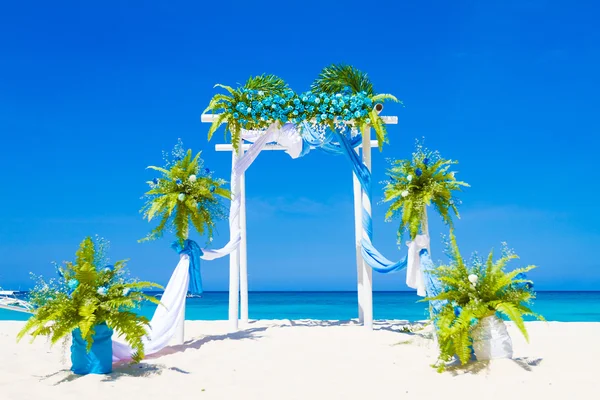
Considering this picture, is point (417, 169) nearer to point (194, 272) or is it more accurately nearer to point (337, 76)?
point (337, 76)

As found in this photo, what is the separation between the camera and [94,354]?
22.1 feet

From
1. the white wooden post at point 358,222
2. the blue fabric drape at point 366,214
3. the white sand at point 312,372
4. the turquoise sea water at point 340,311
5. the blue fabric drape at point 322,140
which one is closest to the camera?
the white sand at point 312,372

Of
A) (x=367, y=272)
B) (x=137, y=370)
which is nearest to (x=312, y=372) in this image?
(x=137, y=370)

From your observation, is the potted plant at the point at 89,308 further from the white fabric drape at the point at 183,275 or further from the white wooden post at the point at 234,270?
the white wooden post at the point at 234,270

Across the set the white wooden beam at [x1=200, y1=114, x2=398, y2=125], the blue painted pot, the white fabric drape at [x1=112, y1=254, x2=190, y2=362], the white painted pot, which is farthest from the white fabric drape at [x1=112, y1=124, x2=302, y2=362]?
the white painted pot

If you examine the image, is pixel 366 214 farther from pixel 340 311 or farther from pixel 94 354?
pixel 340 311

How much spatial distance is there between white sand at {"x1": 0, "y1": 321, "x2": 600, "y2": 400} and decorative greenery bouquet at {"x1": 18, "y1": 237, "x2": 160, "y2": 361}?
22.0 inches

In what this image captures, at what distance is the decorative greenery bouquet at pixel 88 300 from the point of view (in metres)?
6.52

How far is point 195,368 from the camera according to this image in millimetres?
7410

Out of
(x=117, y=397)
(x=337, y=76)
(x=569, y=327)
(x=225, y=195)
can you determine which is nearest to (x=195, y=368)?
(x=117, y=397)

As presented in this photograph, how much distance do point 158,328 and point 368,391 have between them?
373cm

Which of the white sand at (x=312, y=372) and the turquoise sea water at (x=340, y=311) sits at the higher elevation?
the white sand at (x=312, y=372)

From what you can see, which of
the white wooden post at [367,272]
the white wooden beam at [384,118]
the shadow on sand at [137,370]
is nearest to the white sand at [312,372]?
the shadow on sand at [137,370]

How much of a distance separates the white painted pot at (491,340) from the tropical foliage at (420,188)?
269 centimetres
